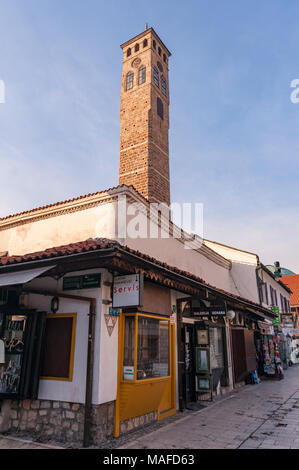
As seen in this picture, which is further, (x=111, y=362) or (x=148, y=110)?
(x=148, y=110)

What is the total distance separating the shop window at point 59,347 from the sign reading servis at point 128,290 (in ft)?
3.37

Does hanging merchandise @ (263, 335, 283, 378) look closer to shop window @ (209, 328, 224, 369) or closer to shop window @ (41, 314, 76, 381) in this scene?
shop window @ (209, 328, 224, 369)

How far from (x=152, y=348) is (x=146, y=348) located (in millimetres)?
277

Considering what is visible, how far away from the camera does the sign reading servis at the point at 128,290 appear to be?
5.48 m

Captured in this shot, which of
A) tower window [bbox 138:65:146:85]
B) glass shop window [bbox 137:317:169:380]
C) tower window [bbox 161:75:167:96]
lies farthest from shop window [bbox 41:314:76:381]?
tower window [bbox 161:75:167:96]

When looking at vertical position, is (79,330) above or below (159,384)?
above

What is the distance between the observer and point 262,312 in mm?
14539

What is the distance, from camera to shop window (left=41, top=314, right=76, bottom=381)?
5.91 m

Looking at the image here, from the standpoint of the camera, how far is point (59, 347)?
6090 millimetres

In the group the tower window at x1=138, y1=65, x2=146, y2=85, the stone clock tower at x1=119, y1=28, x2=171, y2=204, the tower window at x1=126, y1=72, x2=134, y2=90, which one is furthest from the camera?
the tower window at x1=126, y1=72, x2=134, y2=90

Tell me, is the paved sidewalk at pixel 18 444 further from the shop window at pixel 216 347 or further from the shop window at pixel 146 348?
the shop window at pixel 216 347
